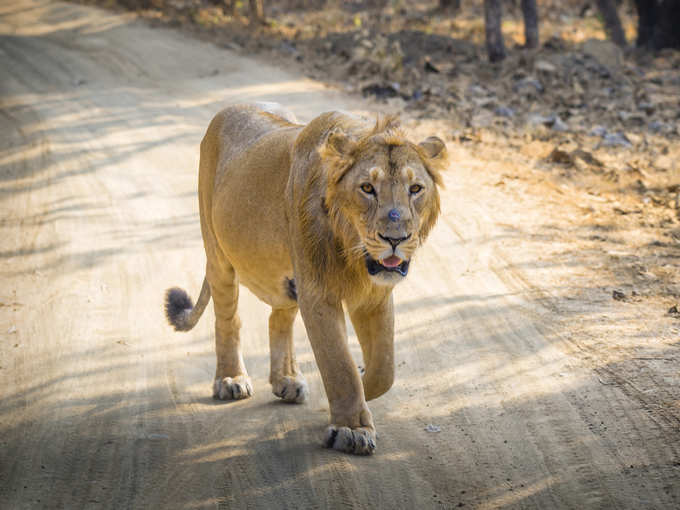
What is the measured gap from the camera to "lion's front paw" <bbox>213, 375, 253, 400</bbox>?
5.17 meters

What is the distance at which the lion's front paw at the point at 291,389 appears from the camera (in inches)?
198

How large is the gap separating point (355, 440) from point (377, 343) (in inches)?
22.4

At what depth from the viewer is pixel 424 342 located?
5.77 m

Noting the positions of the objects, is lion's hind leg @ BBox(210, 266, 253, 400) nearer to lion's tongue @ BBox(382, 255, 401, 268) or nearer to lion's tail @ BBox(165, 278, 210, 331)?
lion's tail @ BBox(165, 278, 210, 331)

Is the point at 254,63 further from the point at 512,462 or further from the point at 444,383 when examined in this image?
the point at 512,462

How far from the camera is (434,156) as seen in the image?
3996 mm

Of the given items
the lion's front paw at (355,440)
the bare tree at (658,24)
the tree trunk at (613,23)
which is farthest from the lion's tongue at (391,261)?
the tree trunk at (613,23)

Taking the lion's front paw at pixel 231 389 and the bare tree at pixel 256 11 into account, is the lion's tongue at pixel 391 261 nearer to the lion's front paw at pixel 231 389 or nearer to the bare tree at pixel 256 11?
the lion's front paw at pixel 231 389

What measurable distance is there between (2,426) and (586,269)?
4961 mm

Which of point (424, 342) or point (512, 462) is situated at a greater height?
point (512, 462)

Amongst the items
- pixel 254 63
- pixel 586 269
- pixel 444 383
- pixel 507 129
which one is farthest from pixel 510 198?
pixel 254 63

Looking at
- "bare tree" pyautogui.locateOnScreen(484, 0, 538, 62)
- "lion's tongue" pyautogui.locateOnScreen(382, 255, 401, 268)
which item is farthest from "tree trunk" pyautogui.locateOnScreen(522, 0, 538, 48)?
"lion's tongue" pyautogui.locateOnScreen(382, 255, 401, 268)

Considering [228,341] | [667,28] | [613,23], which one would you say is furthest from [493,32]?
[228,341]

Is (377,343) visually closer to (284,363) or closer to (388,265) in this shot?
(388,265)
